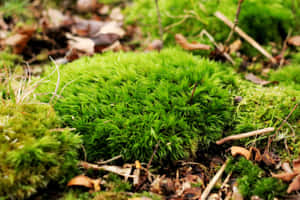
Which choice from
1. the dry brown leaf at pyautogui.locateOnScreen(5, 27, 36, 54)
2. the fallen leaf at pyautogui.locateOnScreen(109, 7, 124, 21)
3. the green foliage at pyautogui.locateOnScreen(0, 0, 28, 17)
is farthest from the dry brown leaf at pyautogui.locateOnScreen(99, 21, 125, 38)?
the green foliage at pyautogui.locateOnScreen(0, 0, 28, 17)

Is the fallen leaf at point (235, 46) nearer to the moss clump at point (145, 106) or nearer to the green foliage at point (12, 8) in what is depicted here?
the moss clump at point (145, 106)

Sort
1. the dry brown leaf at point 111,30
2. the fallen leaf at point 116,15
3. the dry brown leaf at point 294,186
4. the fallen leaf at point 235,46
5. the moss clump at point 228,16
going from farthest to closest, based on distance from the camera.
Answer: the fallen leaf at point 116,15 → the dry brown leaf at point 111,30 → the moss clump at point 228,16 → the fallen leaf at point 235,46 → the dry brown leaf at point 294,186

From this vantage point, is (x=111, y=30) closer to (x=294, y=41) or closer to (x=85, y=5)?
(x=85, y=5)

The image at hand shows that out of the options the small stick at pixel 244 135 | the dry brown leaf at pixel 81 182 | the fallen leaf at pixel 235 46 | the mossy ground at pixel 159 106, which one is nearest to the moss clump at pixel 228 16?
the fallen leaf at pixel 235 46

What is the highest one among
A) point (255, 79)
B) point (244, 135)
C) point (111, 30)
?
point (111, 30)

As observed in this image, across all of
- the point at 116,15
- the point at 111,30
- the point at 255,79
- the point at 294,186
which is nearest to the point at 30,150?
the point at 294,186

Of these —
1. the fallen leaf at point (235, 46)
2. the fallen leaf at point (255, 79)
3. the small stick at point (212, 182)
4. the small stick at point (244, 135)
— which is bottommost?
the small stick at point (212, 182)
